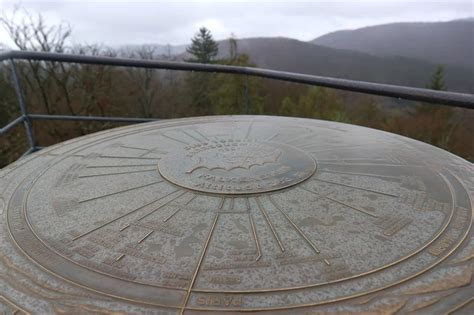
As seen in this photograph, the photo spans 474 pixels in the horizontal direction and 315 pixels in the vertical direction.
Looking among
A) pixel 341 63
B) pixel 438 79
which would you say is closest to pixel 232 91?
pixel 438 79

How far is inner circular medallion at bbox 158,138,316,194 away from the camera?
6.54 ft

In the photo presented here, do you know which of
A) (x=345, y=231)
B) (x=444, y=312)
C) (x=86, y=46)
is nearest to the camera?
(x=444, y=312)

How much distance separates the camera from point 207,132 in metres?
3.08

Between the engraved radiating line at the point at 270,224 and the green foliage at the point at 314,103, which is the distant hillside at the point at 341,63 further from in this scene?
the engraved radiating line at the point at 270,224

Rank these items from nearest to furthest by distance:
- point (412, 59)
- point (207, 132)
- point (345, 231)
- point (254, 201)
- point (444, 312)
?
1. point (444, 312)
2. point (345, 231)
3. point (254, 201)
4. point (207, 132)
5. point (412, 59)

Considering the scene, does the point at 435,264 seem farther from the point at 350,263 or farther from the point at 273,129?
the point at 273,129

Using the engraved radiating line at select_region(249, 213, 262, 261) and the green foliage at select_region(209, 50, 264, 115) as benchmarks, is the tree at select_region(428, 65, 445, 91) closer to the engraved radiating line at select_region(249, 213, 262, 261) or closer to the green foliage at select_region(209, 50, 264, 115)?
the green foliage at select_region(209, 50, 264, 115)

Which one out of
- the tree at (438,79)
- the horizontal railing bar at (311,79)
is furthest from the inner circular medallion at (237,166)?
the tree at (438,79)

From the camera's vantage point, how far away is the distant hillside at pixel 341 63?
204ft

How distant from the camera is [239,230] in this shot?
1573 mm

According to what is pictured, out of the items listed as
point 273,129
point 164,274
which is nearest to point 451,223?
point 164,274

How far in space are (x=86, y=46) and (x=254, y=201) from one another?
18.2 metres

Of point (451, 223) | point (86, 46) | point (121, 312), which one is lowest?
point (121, 312)

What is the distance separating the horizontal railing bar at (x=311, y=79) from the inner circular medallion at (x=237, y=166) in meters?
0.71
